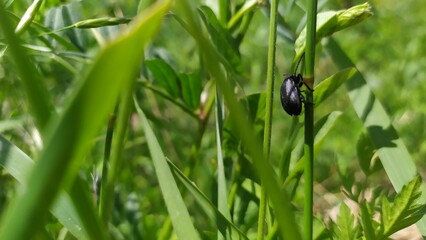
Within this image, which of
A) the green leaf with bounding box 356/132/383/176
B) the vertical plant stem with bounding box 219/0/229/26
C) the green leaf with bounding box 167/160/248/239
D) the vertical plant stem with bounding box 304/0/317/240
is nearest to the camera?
the vertical plant stem with bounding box 304/0/317/240

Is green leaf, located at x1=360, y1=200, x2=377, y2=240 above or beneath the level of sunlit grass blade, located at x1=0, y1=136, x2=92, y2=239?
beneath

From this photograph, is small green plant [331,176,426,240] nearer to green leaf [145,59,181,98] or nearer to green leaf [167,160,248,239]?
green leaf [167,160,248,239]

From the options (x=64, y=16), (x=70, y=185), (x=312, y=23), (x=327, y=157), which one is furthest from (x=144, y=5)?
(x=327, y=157)

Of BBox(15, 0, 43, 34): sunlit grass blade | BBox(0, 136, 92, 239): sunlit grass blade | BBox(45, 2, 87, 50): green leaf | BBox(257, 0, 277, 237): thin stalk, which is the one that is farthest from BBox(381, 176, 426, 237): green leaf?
BBox(45, 2, 87, 50): green leaf

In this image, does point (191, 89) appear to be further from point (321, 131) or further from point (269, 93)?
point (269, 93)

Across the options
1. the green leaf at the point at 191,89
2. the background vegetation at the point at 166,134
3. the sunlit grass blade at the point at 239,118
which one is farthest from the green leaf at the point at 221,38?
the sunlit grass blade at the point at 239,118

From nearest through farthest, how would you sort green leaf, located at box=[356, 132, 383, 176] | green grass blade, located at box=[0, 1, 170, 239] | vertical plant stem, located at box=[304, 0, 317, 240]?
green grass blade, located at box=[0, 1, 170, 239] < vertical plant stem, located at box=[304, 0, 317, 240] < green leaf, located at box=[356, 132, 383, 176]
